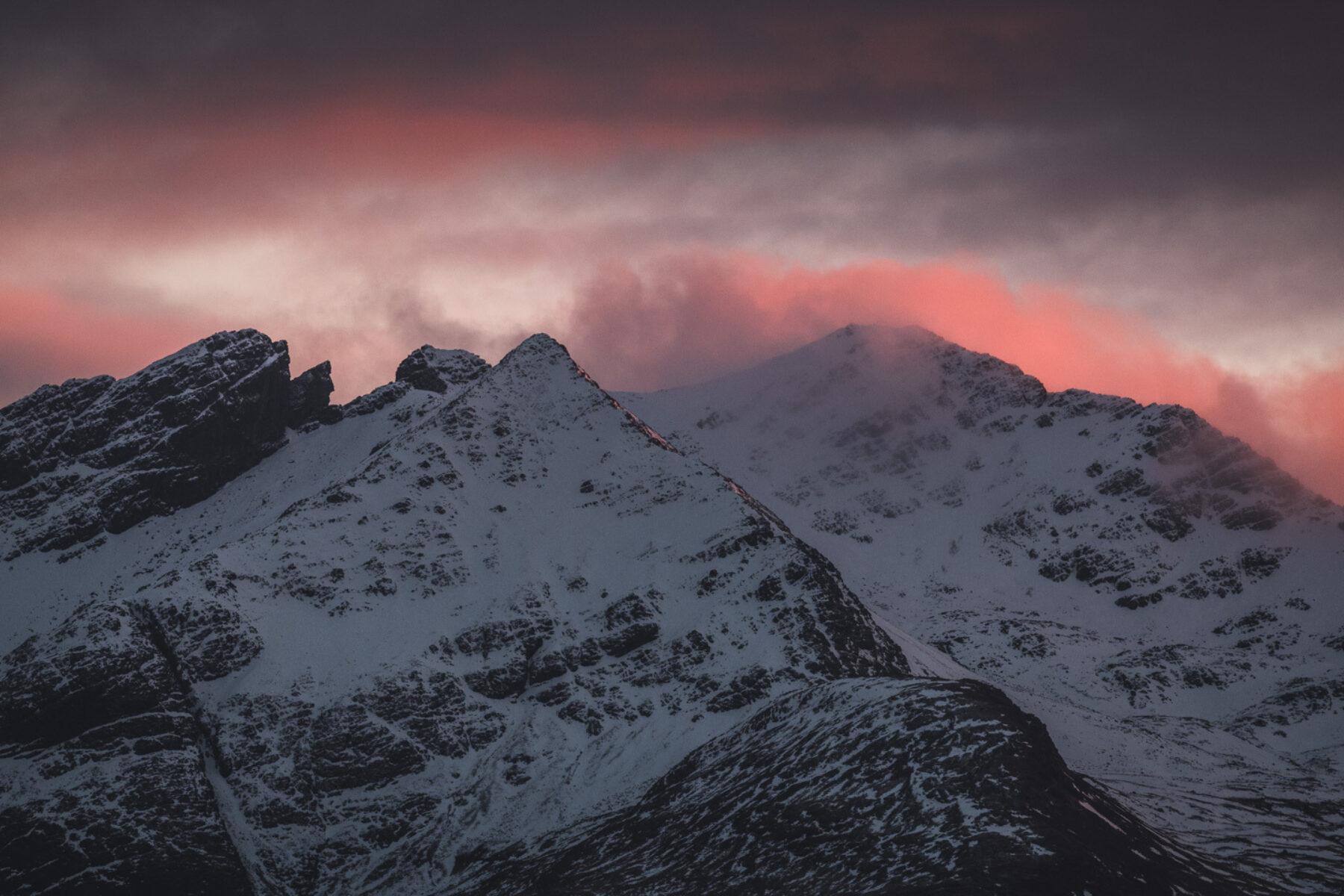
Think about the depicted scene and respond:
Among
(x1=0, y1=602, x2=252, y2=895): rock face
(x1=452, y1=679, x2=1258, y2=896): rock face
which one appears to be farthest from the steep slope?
(x1=452, y1=679, x2=1258, y2=896): rock face

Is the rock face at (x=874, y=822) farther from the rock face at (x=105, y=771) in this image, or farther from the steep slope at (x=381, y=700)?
the rock face at (x=105, y=771)

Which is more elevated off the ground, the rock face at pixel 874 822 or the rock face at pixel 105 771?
Result: the rock face at pixel 105 771

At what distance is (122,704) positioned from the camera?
17025 cm

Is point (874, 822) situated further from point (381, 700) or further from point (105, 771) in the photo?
point (105, 771)

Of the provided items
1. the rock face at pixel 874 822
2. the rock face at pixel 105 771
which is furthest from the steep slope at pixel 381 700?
the rock face at pixel 874 822

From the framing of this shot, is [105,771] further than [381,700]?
No

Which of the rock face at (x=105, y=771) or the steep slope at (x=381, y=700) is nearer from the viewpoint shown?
the rock face at (x=105, y=771)

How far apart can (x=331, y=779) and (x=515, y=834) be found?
24.7 m

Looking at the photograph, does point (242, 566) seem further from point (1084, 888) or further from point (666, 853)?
point (1084, 888)

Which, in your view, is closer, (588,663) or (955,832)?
(955,832)

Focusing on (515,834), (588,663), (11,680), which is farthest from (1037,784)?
(11,680)

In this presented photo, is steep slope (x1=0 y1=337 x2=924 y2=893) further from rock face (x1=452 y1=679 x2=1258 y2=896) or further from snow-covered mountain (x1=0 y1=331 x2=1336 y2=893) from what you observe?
rock face (x1=452 y1=679 x2=1258 y2=896)

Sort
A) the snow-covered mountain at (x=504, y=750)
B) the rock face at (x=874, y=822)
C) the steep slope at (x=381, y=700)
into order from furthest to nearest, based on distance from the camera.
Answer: the steep slope at (x=381, y=700)
the snow-covered mountain at (x=504, y=750)
the rock face at (x=874, y=822)

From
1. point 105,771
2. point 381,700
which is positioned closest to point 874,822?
point 381,700
